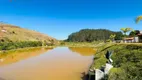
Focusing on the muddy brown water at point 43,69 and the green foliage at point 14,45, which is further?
the green foliage at point 14,45

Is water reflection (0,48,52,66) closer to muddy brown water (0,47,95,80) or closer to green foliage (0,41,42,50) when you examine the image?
muddy brown water (0,47,95,80)

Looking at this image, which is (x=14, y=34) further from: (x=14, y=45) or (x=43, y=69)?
(x=43, y=69)

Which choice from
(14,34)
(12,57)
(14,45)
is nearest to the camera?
(12,57)

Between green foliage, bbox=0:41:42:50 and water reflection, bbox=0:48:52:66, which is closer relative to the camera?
water reflection, bbox=0:48:52:66

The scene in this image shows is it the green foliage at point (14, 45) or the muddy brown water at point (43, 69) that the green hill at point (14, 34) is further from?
the muddy brown water at point (43, 69)

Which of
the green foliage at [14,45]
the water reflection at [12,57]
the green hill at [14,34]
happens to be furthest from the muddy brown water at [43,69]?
the green hill at [14,34]

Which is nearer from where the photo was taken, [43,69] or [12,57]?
[43,69]

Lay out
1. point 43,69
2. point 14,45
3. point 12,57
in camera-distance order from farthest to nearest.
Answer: point 14,45
point 12,57
point 43,69

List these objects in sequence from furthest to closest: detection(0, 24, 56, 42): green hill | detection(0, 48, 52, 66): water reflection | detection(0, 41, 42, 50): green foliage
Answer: detection(0, 24, 56, 42): green hill, detection(0, 41, 42, 50): green foliage, detection(0, 48, 52, 66): water reflection

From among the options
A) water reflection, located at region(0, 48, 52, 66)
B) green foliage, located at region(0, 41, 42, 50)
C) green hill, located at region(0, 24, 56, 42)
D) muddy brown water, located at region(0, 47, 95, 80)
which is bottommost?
muddy brown water, located at region(0, 47, 95, 80)

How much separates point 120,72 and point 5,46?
115ft

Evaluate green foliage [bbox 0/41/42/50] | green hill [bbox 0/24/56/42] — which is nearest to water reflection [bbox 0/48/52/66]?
green foliage [bbox 0/41/42/50]

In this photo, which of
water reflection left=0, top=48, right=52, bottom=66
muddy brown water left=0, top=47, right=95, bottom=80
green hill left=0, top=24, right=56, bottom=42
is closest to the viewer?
muddy brown water left=0, top=47, right=95, bottom=80

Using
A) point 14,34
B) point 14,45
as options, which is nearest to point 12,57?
point 14,45
